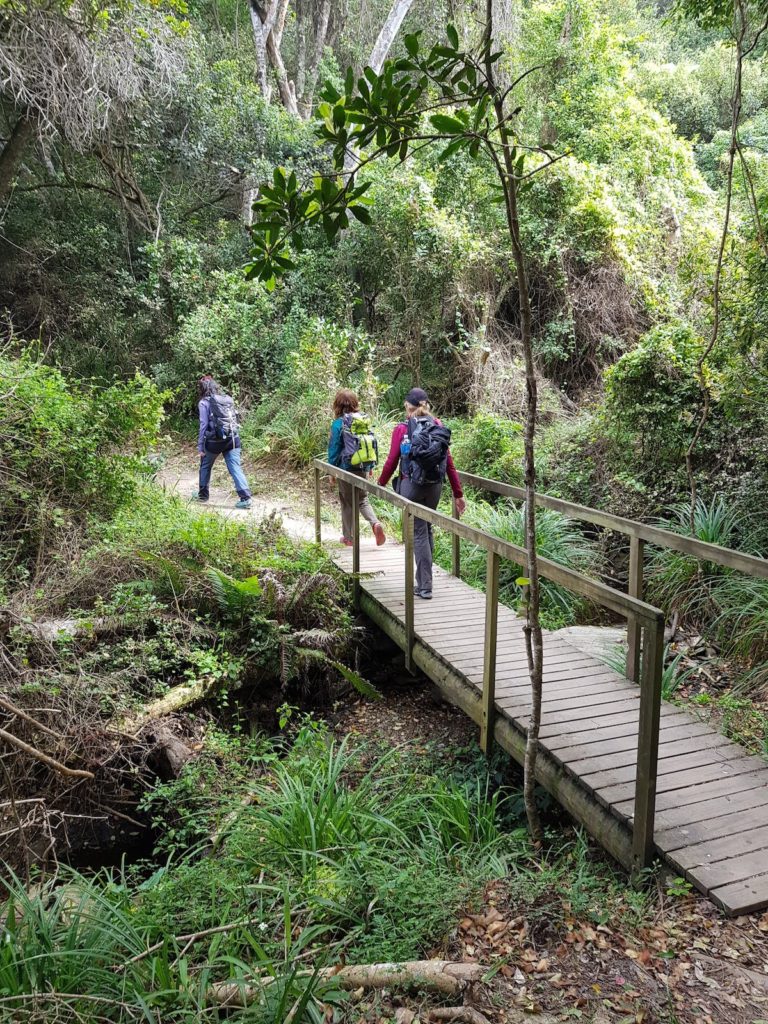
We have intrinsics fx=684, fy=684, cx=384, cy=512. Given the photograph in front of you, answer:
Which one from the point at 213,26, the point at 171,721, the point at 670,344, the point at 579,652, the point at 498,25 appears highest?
the point at 213,26

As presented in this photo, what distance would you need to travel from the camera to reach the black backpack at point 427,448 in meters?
5.69

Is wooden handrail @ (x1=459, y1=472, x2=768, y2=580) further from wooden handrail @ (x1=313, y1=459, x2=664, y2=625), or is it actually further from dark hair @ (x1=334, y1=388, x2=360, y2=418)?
dark hair @ (x1=334, y1=388, x2=360, y2=418)

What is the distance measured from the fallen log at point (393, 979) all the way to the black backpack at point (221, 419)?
→ 23.9 feet

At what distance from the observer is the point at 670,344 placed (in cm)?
740

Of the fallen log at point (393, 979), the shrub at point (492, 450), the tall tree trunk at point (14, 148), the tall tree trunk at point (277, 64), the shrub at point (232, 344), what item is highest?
the tall tree trunk at point (277, 64)

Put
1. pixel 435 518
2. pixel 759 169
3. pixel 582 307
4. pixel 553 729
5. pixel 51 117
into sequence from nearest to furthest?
pixel 553 729 → pixel 435 518 → pixel 759 169 → pixel 51 117 → pixel 582 307

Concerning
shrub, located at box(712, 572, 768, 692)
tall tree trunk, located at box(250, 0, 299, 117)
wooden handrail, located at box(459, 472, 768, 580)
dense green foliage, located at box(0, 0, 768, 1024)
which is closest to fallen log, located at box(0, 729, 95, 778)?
dense green foliage, located at box(0, 0, 768, 1024)

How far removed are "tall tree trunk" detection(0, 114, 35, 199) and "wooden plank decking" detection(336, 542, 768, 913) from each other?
35.6ft

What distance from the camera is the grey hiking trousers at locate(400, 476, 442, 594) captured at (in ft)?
19.5

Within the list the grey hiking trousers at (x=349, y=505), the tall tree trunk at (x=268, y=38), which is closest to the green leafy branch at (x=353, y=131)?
the grey hiking trousers at (x=349, y=505)

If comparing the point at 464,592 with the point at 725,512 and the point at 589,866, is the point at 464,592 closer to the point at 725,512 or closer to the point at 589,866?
the point at 725,512

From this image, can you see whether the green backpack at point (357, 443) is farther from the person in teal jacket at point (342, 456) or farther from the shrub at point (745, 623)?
the shrub at point (745, 623)

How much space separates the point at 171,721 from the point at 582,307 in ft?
32.7

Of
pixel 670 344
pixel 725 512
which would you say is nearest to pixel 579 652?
pixel 725 512
